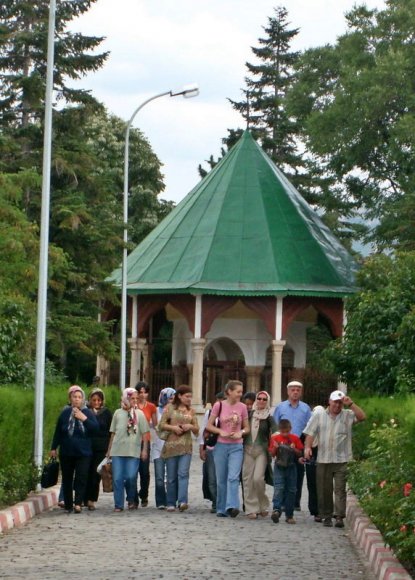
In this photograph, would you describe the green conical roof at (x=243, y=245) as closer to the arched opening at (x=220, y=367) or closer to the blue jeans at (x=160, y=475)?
the arched opening at (x=220, y=367)

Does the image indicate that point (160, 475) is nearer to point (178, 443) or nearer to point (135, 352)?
point (178, 443)

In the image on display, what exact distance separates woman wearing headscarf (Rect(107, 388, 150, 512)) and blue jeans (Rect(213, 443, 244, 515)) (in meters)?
1.00

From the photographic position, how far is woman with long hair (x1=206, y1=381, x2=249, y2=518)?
17.0 metres

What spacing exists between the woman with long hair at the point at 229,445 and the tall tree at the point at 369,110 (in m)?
25.0

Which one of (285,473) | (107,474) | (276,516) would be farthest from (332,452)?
A: (107,474)

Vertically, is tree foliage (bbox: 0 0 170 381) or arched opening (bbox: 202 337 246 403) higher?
tree foliage (bbox: 0 0 170 381)

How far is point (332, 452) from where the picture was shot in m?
16.3

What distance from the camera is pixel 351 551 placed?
13562 mm

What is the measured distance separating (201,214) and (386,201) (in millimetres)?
6175

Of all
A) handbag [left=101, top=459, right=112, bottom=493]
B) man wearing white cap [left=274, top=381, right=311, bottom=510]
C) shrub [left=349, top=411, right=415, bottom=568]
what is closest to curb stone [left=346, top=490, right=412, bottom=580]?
shrub [left=349, top=411, right=415, bottom=568]

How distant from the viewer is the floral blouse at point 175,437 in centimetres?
1756

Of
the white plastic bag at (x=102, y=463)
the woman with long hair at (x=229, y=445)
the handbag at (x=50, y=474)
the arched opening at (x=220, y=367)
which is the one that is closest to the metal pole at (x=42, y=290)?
the white plastic bag at (x=102, y=463)

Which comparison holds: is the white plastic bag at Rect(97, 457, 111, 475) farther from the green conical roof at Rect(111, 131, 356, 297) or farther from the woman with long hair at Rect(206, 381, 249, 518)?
the green conical roof at Rect(111, 131, 356, 297)

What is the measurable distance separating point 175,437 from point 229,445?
81cm
